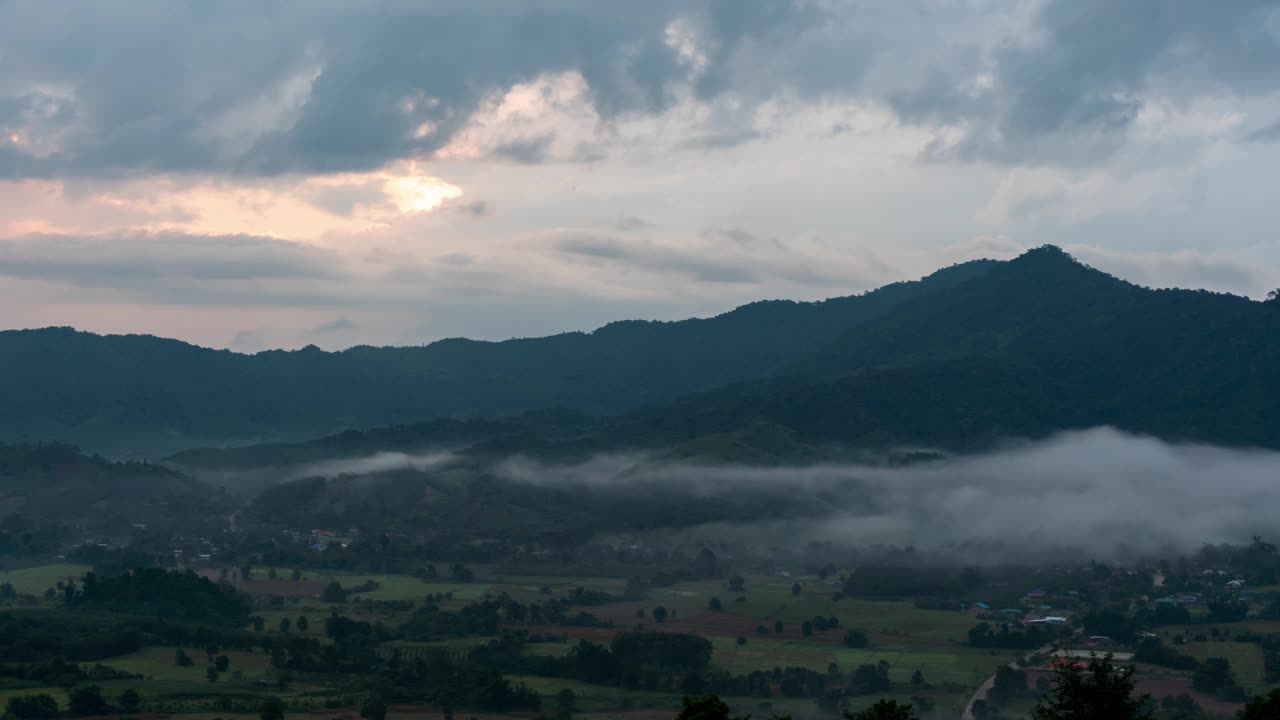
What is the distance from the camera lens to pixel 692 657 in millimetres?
95438

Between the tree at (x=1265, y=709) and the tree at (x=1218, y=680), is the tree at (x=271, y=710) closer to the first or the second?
the tree at (x=1265, y=709)

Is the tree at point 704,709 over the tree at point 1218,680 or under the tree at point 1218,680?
over

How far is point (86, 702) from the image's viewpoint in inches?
3031

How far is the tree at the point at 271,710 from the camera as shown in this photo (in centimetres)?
7494

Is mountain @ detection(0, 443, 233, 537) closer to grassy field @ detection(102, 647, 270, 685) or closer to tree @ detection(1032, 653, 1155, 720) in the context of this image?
grassy field @ detection(102, 647, 270, 685)

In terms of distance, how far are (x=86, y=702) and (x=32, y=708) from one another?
2649mm

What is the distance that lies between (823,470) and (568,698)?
103706mm

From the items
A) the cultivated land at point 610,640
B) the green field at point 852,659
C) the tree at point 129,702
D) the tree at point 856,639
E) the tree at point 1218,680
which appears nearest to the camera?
the tree at point 129,702

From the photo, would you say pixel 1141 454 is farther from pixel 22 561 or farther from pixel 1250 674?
pixel 22 561

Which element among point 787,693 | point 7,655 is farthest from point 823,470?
point 7,655

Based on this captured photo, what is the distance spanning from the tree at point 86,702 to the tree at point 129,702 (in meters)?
0.79

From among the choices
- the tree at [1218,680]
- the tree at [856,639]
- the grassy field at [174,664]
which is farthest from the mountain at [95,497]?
the tree at [1218,680]

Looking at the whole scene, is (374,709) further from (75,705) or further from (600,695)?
(75,705)

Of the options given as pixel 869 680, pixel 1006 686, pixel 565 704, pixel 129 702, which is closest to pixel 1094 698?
pixel 1006 686
